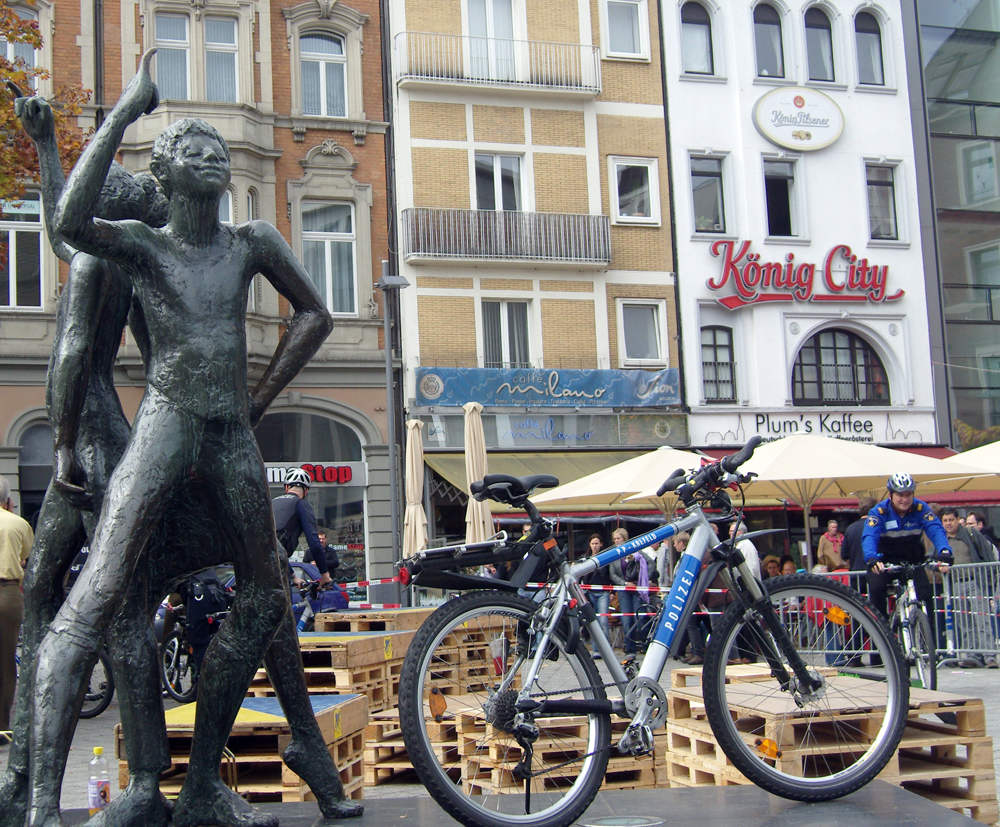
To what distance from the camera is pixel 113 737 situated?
8.68 meters

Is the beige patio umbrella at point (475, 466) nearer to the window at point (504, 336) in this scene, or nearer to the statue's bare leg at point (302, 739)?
the window at point (504, 336)

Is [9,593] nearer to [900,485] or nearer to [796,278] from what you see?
[900,485]

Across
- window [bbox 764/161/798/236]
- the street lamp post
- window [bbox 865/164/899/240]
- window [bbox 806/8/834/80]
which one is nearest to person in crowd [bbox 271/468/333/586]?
the street lamp post

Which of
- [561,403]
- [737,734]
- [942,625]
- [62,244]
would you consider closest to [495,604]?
[737,734]

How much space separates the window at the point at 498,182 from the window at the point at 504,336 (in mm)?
2215

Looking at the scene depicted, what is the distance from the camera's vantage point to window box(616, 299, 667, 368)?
26859mm

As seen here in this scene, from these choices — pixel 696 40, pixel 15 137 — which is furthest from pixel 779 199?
pixel 15 137

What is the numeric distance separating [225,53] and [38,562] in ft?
74.4

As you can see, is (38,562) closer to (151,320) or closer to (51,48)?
(151,320)

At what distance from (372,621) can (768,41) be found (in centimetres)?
2328

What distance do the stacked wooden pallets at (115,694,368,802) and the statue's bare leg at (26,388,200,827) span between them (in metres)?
1.51

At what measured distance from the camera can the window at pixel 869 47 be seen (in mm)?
29364

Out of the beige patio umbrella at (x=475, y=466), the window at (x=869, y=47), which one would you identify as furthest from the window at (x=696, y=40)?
the beige patio umbrella at (x=475, y=466)

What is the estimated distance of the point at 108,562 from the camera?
11.8 feet
